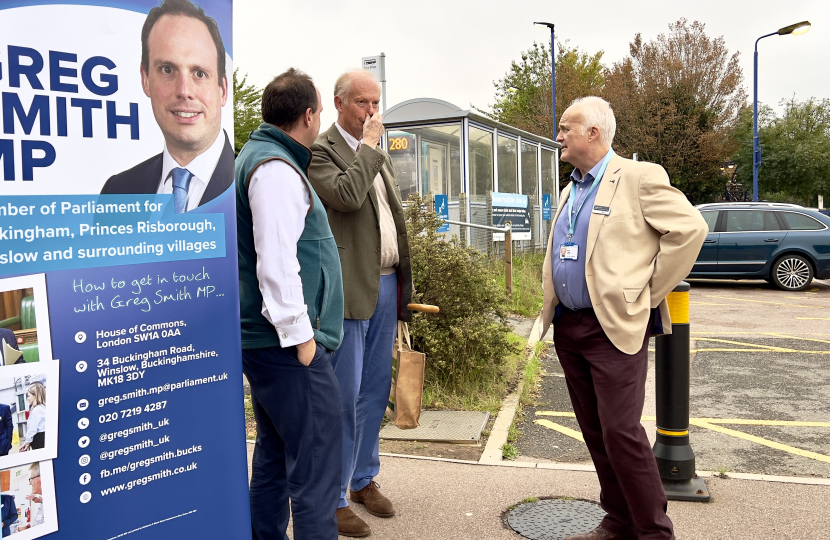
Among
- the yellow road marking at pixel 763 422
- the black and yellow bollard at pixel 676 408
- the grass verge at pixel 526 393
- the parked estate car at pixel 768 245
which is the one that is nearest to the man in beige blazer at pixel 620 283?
the black and yellow bollard at pixel 676 408

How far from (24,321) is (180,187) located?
23.7 inches

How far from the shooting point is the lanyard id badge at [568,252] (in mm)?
3105

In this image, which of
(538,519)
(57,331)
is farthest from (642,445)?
(57,331)

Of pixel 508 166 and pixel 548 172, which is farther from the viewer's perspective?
pixel 548 172

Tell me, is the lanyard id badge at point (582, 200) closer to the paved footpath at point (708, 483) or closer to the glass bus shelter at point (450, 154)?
the paved footpath at point (708, 483)

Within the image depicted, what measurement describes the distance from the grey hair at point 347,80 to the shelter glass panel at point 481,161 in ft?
32.5

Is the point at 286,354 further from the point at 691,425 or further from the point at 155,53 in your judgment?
the point at 691,425

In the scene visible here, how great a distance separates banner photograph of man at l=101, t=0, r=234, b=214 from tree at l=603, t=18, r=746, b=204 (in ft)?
104

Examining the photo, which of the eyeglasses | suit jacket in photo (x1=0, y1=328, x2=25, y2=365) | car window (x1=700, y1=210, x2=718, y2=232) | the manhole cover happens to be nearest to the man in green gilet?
the eyeglasses

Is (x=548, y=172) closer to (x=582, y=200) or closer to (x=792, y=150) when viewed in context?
(x=582, y=200)

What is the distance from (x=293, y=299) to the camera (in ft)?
7.93

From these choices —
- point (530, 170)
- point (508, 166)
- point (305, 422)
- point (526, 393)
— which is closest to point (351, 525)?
point (305, 422)

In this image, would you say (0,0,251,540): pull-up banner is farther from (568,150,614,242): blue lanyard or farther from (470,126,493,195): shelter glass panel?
(470,126,493,195): shelter glass panel

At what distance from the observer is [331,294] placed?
8.61 feet
